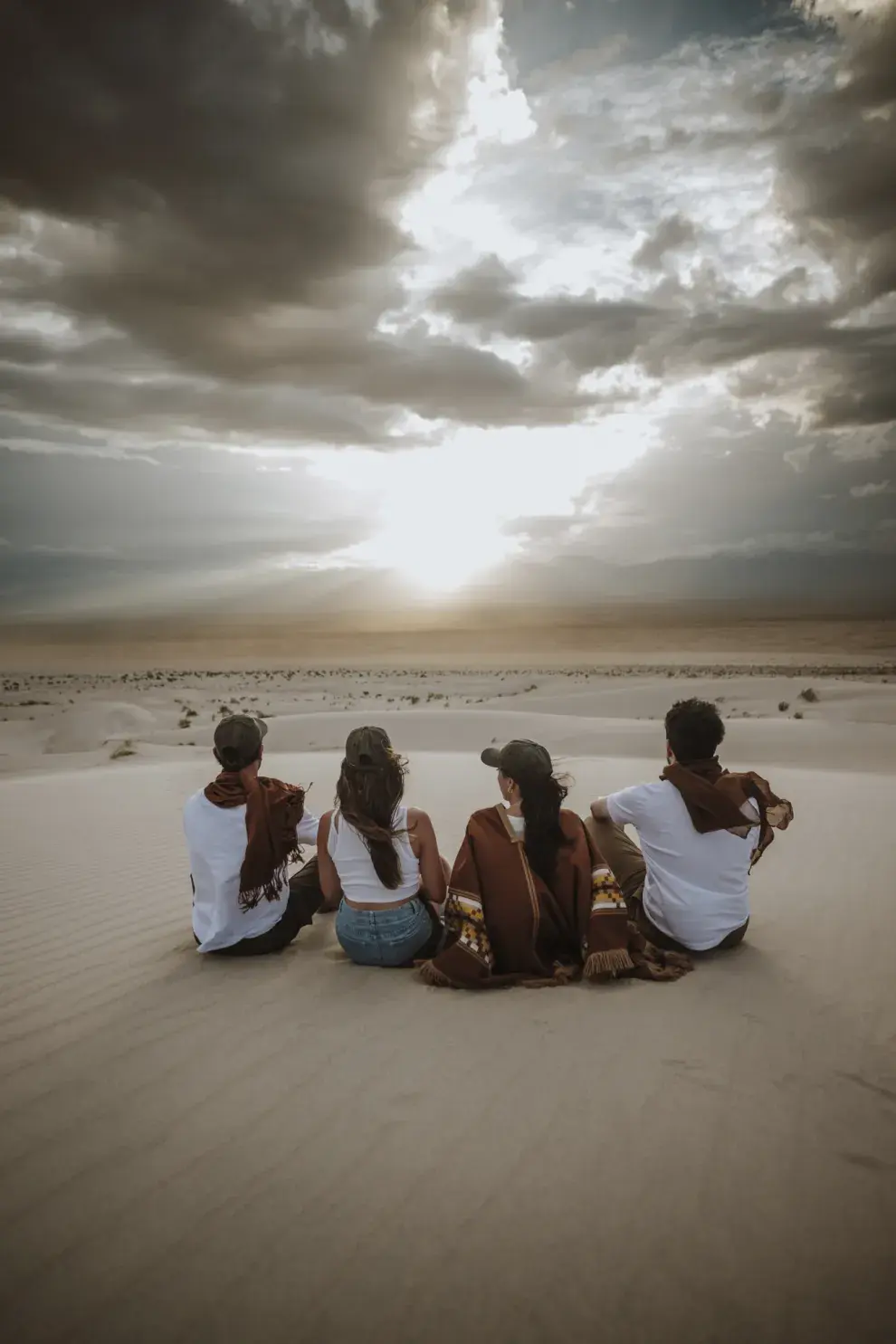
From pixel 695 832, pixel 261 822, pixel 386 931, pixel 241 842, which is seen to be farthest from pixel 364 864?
pixel 695 832

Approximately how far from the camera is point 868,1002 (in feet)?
13.9

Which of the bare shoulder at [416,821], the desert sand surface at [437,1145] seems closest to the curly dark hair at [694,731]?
the desert sand surface at [437,1145]

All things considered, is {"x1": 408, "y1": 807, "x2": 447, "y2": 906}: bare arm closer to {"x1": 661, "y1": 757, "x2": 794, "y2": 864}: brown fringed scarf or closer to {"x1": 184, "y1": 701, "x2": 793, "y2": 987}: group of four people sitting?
{"x1": 184, "y1": 701, "x2": 793, "y2": 987}: group of four people sitting

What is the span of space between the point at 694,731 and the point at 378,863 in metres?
1.87

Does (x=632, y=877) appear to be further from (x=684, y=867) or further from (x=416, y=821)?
(x=416, y=821)

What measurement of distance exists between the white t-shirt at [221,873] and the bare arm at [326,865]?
31 cm

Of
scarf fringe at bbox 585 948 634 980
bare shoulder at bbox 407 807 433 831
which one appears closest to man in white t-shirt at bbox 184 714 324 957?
bare shoulder at bbox 407 807 433 831

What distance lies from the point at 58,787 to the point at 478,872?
34.5 ft

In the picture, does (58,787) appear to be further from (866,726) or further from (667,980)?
(866,726)

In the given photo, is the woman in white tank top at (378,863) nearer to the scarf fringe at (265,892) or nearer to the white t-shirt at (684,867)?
the scarf fringe at (265,892)

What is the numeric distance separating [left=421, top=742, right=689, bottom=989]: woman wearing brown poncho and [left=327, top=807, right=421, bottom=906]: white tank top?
293mm

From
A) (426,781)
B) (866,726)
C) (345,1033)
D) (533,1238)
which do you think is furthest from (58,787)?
(866,726)

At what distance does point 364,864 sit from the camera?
4.39 metres

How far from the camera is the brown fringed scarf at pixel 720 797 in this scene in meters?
4.22
